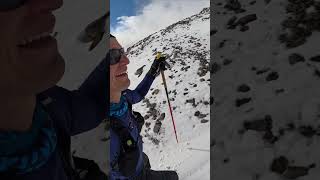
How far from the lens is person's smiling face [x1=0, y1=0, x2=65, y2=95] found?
4.91 ft

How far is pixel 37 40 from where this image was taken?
5.22 ft

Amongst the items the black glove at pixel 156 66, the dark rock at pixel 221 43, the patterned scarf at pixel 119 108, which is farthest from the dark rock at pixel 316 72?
the patterned scarf at pixel 119 108

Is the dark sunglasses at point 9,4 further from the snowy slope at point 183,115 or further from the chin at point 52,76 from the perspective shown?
the snowy slope at point 183,115

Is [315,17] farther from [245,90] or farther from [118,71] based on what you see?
[118,71]

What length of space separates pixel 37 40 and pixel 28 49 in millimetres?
60

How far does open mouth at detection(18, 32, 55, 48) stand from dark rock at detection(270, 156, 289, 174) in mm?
3523

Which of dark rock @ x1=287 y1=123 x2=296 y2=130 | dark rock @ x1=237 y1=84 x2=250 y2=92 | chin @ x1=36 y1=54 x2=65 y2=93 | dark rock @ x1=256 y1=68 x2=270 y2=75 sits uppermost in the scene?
dark rock @ x1=256 y1=68 x2=270 y2=75

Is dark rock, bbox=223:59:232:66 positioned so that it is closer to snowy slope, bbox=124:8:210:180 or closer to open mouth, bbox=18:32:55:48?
snowy slope, bbox=124:8:210:180

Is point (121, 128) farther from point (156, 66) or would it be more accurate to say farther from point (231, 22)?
point (231, 22)

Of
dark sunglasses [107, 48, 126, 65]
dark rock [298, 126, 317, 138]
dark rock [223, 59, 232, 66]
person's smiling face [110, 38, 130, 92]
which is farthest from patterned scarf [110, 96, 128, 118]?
dark rock [223, 59, 232, 66]

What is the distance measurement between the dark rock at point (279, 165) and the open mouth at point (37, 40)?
3.52 metres

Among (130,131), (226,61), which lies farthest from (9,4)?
Result: (226,61)

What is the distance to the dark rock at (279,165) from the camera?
181 inches

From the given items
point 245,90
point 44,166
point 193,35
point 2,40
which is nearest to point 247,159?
point 245,90
